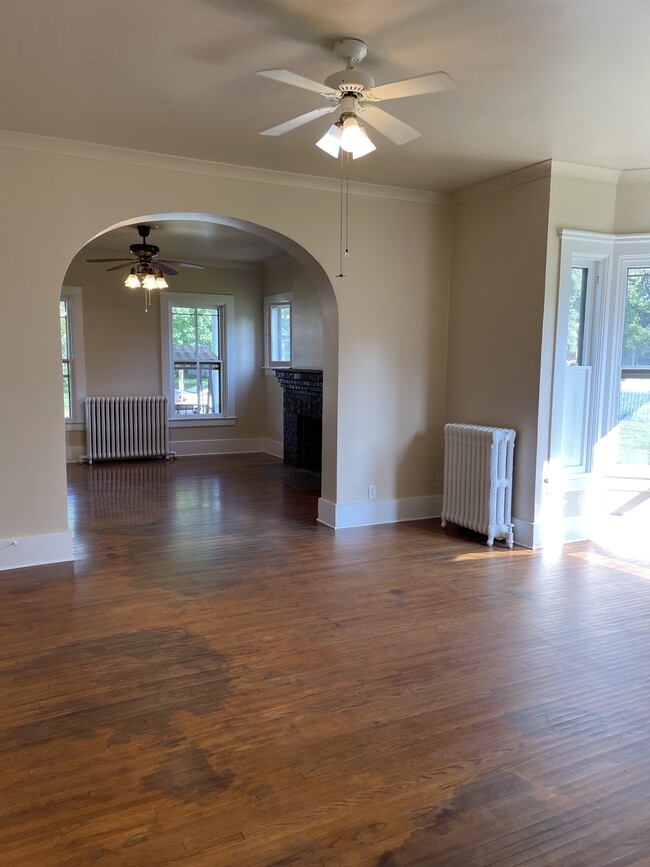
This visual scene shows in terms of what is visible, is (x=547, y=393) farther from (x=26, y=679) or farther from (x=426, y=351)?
(x=26, y=679)

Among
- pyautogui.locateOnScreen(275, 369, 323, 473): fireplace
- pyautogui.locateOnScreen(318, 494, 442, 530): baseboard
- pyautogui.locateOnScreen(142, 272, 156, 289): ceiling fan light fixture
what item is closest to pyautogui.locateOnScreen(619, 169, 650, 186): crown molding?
pyautogui.locateOnScreen(318, 494, 442, 530): baseboard

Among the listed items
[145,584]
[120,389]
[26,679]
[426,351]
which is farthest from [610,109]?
[120,389]

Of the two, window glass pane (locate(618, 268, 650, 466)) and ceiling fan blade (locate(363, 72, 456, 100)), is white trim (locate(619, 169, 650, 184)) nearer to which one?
window glass pane (locate(618, 268, 650, 466))

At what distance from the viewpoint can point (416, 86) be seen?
2.46 metres

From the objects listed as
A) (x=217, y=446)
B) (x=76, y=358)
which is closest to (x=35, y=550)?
(x=76, y=358)

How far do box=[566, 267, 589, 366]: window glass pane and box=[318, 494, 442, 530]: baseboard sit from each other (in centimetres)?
172

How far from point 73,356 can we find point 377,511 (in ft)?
16.5

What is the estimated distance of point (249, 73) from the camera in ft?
9.70

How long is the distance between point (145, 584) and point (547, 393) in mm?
3135

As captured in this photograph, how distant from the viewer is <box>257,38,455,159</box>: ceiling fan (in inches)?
97.4

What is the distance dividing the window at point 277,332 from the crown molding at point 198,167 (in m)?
3.66

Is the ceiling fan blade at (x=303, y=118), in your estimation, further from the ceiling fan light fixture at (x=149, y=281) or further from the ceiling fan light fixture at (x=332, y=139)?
the ceiling fan light fixture at (x=149, y=281)

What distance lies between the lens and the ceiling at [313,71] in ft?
7.95

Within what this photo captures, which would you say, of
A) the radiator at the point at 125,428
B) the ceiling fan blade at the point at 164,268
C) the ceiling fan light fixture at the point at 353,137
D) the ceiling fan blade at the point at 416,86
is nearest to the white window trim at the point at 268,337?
the radiator at the point at 125,428
